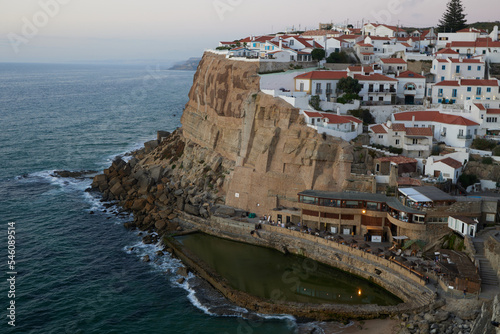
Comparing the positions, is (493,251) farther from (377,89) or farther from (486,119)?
(377,89)

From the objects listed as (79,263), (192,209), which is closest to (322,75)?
(192,209)

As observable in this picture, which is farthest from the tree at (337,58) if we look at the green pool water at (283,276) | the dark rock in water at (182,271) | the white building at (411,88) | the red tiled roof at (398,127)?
the dark rock in water at (182,271)

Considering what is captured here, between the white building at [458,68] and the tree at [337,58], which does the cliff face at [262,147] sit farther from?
the white building at [458,68]

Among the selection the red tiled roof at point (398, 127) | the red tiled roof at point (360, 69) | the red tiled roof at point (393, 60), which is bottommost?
the red tiled roof at point (398, 127)

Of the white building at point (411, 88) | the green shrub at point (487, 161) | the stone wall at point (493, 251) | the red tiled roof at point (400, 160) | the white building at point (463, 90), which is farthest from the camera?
the white building at point (411, 88)

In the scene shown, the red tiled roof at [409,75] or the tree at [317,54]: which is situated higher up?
the tree at [317,54]

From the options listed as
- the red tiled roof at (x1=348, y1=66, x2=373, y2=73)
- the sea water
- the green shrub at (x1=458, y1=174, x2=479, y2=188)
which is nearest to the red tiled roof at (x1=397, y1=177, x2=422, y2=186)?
the green shrub at (x1=458, y1=174, x2=479, y2=188)
